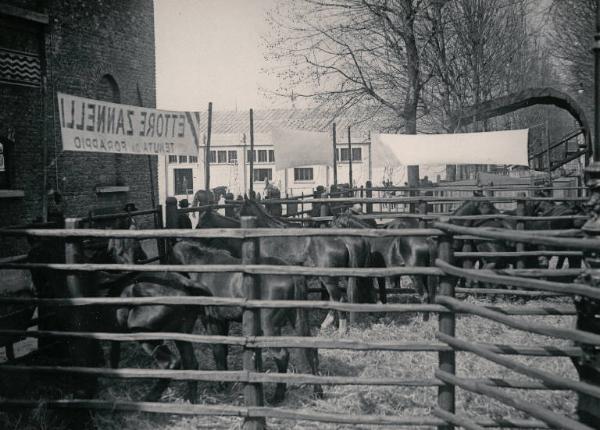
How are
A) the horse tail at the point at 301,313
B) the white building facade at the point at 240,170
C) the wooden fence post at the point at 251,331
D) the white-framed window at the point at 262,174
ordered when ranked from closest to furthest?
the wooden fence post at the point at 251,331
the horse tail at the point at 301,313
the white building facade at the point at 240,170
the white-framed window at the point at 262,174

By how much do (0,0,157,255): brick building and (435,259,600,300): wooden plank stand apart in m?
9.56

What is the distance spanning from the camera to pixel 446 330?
4.25 metres

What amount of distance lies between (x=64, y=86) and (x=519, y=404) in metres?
14.0

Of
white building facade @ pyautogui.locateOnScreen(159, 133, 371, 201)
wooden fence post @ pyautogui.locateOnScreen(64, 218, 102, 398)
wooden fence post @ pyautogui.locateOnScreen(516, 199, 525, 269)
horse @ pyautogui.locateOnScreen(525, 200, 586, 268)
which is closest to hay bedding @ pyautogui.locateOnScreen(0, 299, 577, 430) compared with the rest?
wooden fence post @ pyautogui.locateOnScreen(64, 218, 102, 398)

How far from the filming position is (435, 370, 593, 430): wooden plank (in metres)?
3.15

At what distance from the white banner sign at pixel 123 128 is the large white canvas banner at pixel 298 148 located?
474 centimetres

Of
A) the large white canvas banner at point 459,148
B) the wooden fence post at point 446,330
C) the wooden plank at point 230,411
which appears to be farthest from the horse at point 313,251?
the large white canvas banner at point 459,148

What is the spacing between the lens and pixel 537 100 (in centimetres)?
2238

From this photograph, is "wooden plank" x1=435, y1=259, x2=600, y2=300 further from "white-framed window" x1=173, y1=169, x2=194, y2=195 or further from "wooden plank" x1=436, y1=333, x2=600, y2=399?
"white-framed window" x1=173, y1=169, x2=194, y2=195

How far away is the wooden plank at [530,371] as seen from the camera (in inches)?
121

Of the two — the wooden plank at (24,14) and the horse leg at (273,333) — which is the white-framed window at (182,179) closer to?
the wooden plank at (24,14)

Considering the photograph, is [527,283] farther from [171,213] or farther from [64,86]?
[64,86]

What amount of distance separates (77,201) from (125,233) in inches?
451

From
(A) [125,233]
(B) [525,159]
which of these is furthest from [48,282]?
(B) [525,159]
